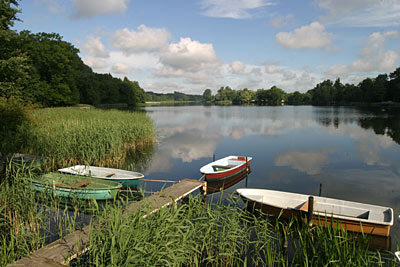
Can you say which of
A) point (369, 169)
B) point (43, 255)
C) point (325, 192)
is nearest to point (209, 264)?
point (43, 255)

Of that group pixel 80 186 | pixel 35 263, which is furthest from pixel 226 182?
pixel 35 263

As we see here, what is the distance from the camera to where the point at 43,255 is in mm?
4887

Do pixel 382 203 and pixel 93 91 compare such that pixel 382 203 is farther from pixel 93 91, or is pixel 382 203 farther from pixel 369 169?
pixel 93 91

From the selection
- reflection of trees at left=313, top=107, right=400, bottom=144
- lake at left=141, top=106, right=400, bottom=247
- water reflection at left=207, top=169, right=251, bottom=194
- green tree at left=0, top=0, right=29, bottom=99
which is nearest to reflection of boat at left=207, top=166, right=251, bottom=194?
water reflection at left=207, top=169, right=251, bottom=194

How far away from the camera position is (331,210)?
8.88 metres

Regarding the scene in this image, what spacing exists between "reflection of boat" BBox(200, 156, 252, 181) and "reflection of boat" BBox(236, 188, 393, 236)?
289cm

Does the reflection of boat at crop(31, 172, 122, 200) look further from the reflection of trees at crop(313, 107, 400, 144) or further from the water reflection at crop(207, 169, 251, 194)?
the reflection of trees at crop(313, 107, 400, 144)

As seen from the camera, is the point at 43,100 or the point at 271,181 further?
the point at 43,100

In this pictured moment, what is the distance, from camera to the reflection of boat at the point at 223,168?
1277 cm

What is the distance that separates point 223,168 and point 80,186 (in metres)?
7.40

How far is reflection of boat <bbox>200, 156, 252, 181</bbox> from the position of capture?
41.9 ft

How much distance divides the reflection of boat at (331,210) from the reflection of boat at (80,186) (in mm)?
4959

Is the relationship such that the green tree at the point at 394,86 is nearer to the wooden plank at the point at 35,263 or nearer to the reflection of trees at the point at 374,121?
the reflection of trees at the point at 374,121

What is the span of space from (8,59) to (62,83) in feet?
94.1
